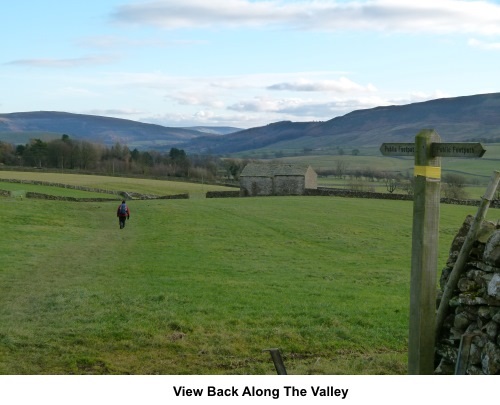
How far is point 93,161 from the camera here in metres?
130

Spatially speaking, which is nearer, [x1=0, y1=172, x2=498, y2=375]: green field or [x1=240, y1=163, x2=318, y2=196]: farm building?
[x1=0, y1=172, x2=498, y2=375]: green field

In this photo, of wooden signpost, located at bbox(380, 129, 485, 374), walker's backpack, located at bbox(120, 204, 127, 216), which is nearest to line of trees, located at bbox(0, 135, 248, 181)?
walker's backpack, located at bbox(120, 204, 127, 216)

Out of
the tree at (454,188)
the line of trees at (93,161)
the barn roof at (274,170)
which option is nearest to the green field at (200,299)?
the barn roof at (274,170)

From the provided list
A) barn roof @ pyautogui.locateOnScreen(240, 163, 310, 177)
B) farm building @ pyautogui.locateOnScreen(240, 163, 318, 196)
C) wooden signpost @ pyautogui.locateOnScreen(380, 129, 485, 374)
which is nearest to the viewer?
wooden signpost @ pyautogui.locateOnScreen(380, 129, 485, 374)

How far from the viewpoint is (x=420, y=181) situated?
848 cm

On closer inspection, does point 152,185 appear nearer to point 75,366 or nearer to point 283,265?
point 283,265

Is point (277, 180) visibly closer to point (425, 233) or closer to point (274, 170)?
point (274, 170)

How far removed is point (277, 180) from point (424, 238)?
78475mm

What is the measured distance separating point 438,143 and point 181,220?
35.5m

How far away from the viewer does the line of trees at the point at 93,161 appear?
124 m

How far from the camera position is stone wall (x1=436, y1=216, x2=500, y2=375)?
26.9 feet

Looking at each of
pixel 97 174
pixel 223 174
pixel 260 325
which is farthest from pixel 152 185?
pixel 260 325

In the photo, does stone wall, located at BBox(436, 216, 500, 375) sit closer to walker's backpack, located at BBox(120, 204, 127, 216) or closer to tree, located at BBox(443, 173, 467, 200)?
walker's backpack, located at BBox(120, 204, 127, 216)
